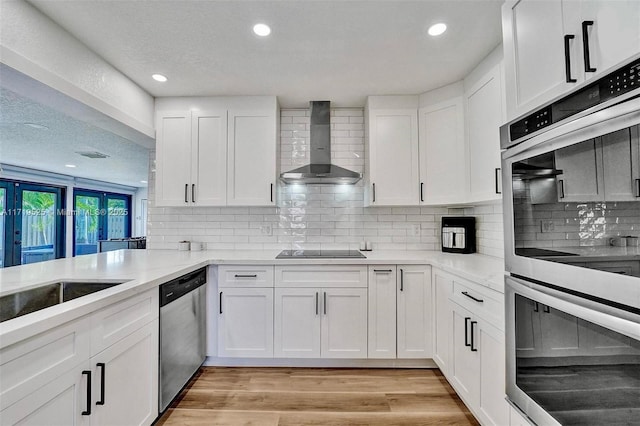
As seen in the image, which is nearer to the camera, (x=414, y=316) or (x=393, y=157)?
(x=414, y=316)

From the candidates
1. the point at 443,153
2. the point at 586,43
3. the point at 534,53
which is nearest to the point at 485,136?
the point at 443,153

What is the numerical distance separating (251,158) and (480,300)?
2236 millimetres

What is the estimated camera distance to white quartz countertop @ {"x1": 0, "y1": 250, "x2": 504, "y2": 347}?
1021 mm

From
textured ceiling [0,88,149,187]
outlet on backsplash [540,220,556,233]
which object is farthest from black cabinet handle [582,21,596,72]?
textured ceiling [0,88,149,187]

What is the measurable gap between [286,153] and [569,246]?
2632mm

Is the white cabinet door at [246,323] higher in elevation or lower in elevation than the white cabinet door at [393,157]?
lower

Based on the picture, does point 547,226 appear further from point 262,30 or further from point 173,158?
point 173,158

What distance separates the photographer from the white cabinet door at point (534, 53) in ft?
3.34

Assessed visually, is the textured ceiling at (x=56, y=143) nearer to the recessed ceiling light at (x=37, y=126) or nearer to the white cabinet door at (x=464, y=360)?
the recessed ceiling light at (x=37, y=126)

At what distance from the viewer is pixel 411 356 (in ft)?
7.95

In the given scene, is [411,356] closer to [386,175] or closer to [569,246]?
[386,175]

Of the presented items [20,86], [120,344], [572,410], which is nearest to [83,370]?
[120,344]

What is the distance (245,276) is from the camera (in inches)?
97.5

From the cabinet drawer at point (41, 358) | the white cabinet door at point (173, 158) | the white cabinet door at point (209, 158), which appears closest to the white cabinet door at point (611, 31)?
the cabinet drawer at point (41, 358)
